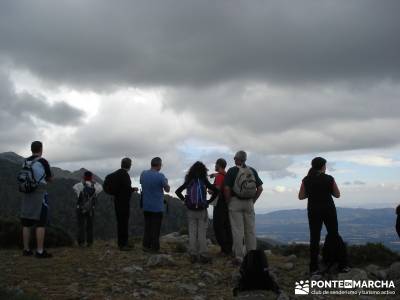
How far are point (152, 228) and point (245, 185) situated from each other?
2715mm

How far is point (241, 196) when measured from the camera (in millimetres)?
10156

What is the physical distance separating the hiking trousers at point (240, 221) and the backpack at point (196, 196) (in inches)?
22.2

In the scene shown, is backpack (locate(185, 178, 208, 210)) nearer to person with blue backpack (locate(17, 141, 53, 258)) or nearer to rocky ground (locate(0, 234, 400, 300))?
rocky ground (locate(0, 234, 400, 300))

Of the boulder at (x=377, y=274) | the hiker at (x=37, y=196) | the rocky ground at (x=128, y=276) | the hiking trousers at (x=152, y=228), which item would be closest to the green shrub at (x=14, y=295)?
the rocky ground at (x=128, y=276)

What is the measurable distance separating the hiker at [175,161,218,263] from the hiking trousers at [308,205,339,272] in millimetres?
2092

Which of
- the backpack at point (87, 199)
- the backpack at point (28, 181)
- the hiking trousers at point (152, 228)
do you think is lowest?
the hiking trousers at point (152, 228)

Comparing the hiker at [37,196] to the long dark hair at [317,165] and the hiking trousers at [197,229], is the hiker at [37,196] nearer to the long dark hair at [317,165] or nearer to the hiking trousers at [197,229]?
the hiking trousers at [197,229]

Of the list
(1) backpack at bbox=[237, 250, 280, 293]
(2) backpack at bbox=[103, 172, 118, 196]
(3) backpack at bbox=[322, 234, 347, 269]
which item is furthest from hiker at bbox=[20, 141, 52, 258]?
(3) backpack at bbox=[322, 234, 347, 269]

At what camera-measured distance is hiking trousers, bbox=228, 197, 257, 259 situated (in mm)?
10227

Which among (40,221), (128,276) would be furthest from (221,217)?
(40,221)

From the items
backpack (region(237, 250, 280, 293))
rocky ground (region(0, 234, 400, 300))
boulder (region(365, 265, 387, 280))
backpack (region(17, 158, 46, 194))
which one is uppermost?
backpack (region(17, 158, 46, 194))

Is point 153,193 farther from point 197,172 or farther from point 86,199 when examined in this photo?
point 86,199

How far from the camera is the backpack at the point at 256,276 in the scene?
7082mm

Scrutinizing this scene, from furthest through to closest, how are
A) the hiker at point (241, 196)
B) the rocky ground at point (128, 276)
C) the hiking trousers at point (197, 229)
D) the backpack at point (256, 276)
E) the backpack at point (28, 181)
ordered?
1. the hiking trousers at point (197, 229)
2. the hiker at point (241, 196)
3. the backpack at point (28, 181)
4. the rocky ground at point (128, 276)
5. the backpack at point (256, 276)
